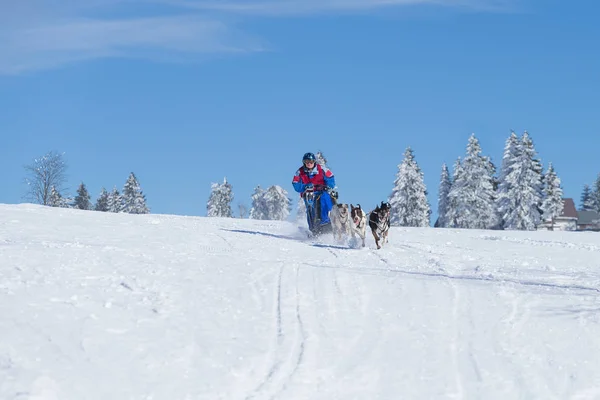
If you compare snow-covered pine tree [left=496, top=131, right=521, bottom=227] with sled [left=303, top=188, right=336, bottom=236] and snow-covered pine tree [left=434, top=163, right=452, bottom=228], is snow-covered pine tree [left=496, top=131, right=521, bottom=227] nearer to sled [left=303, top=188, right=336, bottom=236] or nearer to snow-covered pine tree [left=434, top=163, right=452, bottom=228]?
snow-covered pine tree [left=434, top=163, right=452, bottom=228]

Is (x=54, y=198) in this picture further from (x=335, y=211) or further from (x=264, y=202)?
(x=335, y=211)

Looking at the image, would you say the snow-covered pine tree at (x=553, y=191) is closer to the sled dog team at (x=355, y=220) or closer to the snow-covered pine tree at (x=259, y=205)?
the snow-covered pine tree at (x=259, y=205)

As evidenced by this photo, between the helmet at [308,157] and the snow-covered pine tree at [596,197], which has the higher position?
the snow-covered pine tree at [596,197]

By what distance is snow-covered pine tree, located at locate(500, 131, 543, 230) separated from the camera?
197 ft

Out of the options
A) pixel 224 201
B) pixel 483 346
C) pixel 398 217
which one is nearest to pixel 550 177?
pixel 398 217

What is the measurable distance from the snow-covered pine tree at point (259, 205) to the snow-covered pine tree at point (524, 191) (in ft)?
130

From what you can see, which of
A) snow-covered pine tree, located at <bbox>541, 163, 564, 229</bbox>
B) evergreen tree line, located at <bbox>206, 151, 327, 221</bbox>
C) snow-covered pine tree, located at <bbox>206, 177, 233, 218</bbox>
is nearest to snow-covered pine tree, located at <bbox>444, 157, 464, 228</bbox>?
snow-covered pine tree, located at <bbox>541, 163, 564, 229</bbox>

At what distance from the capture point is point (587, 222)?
100125 millimetres

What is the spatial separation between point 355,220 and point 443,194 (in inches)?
2029

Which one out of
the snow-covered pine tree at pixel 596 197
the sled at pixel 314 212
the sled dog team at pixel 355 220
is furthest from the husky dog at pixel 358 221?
the snow-covered pine tree at pixel 596 197

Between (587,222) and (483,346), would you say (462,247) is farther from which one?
(587,222)

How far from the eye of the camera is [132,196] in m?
80.3

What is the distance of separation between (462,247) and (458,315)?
10.1 meters

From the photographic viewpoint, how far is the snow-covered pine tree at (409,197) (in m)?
63.0
